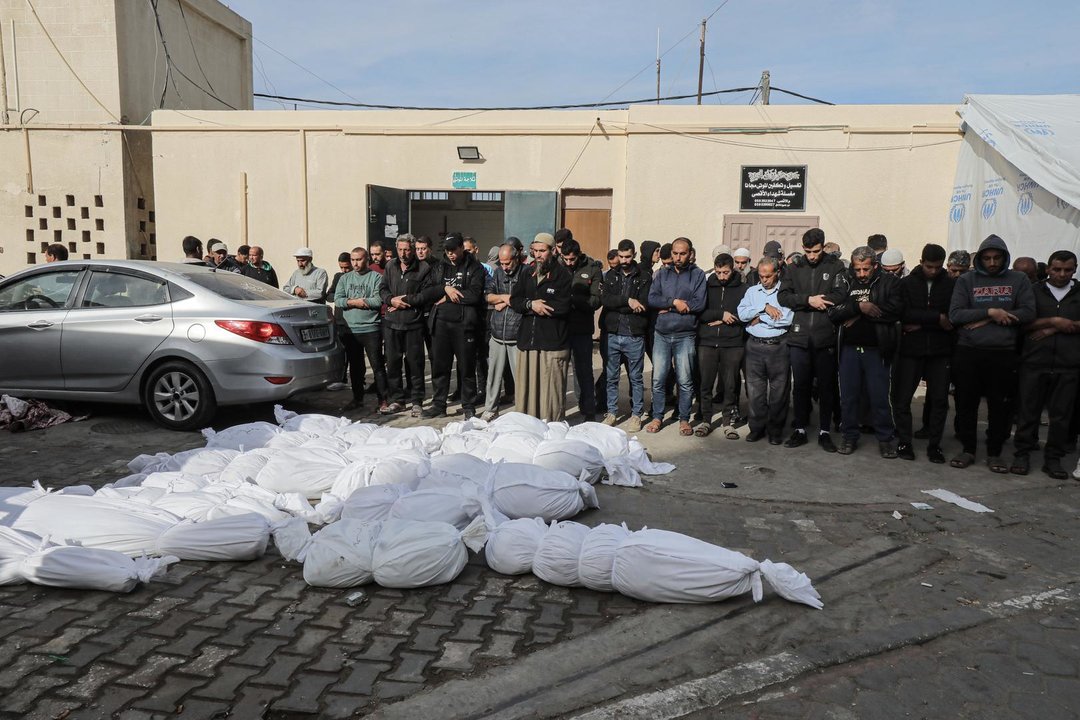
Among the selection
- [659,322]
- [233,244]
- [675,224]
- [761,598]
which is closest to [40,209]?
[233,244]

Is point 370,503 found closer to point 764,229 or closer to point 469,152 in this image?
point 469,152

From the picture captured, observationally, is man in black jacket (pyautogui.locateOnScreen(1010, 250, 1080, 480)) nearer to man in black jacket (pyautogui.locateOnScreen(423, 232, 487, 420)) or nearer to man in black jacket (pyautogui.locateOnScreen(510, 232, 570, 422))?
man in black jacket (pyautogui.locateOnScreen(510, 232, 570, 422))

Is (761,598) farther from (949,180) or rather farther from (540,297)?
(949,180)

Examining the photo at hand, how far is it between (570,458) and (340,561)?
219cm

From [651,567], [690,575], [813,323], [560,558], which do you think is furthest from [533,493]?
[813,323]

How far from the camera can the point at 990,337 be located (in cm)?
645

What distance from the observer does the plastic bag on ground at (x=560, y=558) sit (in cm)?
408

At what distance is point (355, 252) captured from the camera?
862 centimetres

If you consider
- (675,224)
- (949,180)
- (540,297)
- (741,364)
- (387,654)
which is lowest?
(387,654)

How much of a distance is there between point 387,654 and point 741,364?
5.18 m

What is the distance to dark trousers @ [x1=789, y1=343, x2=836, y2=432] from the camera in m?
7.13

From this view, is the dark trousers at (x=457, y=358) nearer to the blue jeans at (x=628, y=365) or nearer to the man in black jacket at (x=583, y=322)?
the man in black jacket at (x=583, y=322)


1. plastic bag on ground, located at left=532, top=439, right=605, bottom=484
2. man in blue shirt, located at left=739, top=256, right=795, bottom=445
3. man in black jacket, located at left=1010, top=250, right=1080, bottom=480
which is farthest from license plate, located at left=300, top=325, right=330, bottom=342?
man in black jacket, located at left=1010, top=250, right=1080, bottom=480

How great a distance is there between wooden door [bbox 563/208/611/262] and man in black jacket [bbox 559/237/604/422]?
519 cm
